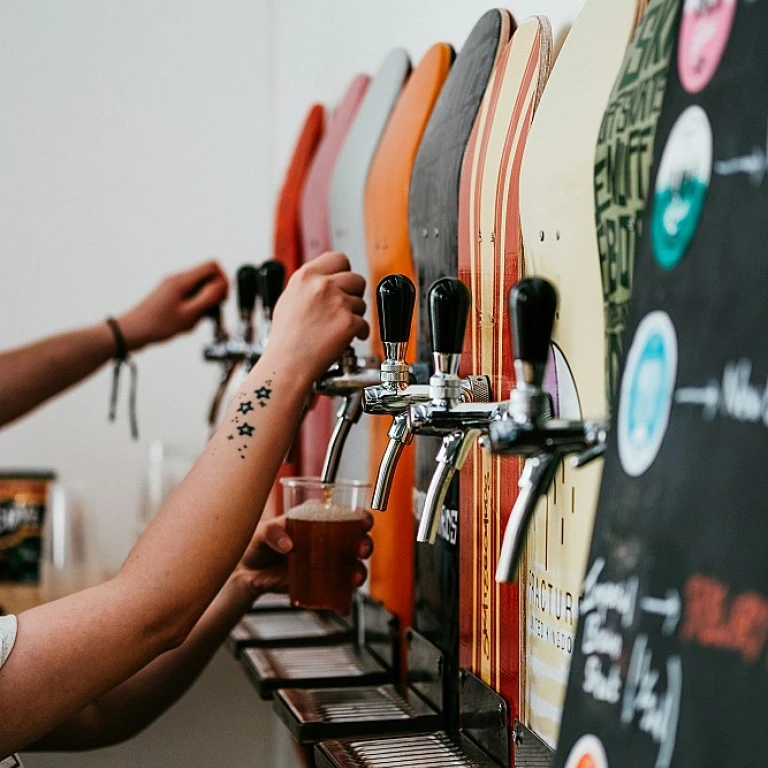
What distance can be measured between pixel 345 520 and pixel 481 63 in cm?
65

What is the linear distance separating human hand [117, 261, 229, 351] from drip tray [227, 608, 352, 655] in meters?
0.69

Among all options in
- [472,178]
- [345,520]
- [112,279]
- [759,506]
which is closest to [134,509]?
[112,279]

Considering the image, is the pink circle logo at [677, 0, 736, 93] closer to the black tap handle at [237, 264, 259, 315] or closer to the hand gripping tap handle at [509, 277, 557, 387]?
the hand gripping tap handle at [509, 277, 557, 387]

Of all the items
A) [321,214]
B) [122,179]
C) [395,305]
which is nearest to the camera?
[395,305]

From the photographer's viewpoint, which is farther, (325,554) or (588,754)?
(325,554)

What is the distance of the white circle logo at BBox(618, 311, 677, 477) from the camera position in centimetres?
85

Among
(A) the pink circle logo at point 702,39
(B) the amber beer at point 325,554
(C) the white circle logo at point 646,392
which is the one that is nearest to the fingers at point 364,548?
(B) the amber beer at point 325,554

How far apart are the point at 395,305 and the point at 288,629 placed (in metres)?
1.04

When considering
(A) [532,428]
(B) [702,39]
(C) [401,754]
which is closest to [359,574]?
(C) [401,754]

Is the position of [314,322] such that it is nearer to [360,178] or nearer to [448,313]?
[448,313]

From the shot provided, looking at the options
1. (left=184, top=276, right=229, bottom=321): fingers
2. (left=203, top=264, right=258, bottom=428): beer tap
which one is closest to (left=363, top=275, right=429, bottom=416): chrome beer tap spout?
(left=203, top=264, right=258, bottom=428): beer tap

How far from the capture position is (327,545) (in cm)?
171

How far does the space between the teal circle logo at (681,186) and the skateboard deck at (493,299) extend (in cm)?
49

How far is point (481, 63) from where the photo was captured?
1582mm
